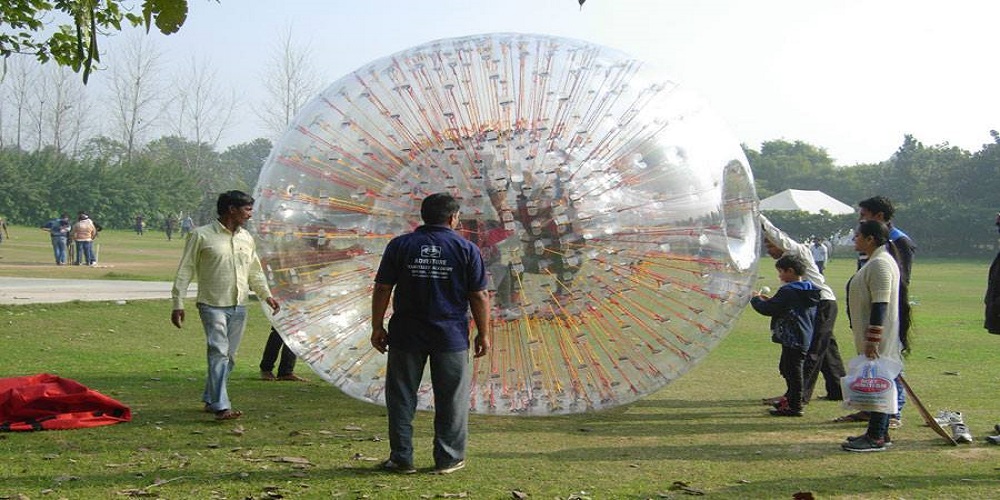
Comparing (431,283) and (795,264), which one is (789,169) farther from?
(431,283)

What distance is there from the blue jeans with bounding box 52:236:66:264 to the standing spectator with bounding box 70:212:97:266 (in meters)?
0.26

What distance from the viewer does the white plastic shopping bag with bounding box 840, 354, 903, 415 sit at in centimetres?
598

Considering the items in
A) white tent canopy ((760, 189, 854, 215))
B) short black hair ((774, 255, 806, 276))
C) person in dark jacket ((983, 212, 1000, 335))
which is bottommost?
person in dark jacket ((983, 212, 1000, 335))

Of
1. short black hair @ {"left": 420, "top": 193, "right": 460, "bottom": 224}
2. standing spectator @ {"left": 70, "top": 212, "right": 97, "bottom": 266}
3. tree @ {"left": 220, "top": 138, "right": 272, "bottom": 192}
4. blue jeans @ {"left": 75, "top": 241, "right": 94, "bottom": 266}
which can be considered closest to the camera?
short black hair @ {"left": 420, "top": 193, "right": 460, "bottom": 224}

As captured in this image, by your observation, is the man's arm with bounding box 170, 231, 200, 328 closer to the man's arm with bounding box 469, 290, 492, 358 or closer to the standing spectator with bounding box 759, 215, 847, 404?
the man's arm with bounding box 469, 290, 492, 358

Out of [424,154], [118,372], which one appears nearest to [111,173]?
[118,372]

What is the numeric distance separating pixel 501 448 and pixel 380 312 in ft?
3.89

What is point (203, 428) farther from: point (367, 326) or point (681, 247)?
point (681, 247)

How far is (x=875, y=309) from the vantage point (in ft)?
20.1

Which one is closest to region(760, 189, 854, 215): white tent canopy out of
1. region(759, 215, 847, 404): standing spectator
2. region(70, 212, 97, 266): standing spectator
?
region(70, 212, 97, 266): standing spectator

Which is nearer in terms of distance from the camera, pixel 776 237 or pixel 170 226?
pixel 776 237

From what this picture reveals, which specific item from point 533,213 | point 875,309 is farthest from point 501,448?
point 875,309

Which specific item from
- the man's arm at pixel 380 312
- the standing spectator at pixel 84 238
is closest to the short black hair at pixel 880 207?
the man's arm at pixel 380 312

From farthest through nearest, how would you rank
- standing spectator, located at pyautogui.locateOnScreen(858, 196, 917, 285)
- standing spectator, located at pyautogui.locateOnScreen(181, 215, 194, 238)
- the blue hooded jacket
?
standing spectator, located at pyautogui.locateOnScreen(181, 215, 194, 238) → the blue hooded jacket → standing spectator, located at pyautogui.locateOnScreen(858, 196, 917, 285)
